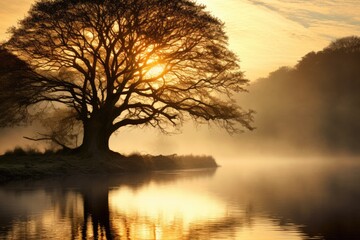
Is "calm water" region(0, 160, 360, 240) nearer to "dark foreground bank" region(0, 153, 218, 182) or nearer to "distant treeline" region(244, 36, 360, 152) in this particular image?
"dark foreground bank" region(0, 153, 218, 182)

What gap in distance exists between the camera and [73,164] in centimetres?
4175

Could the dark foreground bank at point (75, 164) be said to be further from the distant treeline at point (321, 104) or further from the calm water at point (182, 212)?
the distant treeline at point (321, 104)

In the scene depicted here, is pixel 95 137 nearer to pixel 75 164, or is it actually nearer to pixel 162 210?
pixel 75 164

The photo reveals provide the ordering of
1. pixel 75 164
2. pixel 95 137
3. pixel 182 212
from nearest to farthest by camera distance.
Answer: pixel 182 212 → pixel 75 164 → pixel 95 137

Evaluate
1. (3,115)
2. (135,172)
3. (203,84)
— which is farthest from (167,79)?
(3,115)

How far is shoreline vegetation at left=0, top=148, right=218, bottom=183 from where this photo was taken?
3762cm

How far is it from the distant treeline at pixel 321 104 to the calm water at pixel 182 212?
73.8 m

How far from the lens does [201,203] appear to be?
69.8ft

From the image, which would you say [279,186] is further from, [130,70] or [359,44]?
[359,44]

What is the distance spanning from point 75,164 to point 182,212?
80.0ft

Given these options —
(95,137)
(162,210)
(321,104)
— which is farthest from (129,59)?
(321,104)

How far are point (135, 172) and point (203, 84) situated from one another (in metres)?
8.09

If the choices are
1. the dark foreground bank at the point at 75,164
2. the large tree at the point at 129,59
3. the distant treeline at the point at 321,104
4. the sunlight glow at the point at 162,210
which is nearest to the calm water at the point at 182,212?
the sunlight glow at the point at 162,210

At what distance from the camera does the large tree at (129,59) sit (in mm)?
43438
